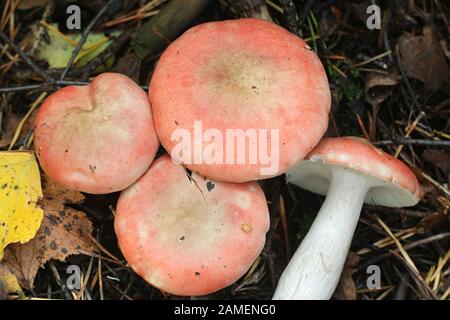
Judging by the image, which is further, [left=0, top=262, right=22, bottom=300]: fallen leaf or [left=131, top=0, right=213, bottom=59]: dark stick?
[left=131, top=0, right=213, bottom=59]: dark stick

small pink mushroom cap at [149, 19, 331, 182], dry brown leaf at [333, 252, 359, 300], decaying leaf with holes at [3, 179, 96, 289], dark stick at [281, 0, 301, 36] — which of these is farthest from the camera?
dark stick at [281, 0, 301, 36]

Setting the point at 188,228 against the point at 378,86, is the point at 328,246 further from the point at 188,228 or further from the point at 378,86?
the point at 378,86

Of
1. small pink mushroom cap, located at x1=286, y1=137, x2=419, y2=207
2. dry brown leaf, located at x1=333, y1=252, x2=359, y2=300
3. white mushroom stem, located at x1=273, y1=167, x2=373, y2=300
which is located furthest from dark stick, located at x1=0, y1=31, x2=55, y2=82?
dry brown leaf, located at x1=333, y1=252, x2=359, y2=300

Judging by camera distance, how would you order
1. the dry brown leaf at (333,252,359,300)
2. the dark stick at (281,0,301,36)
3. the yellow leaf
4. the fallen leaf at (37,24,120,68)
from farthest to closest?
the fallen leaf at (37,24,120,68) < the dark stick at (281,0,301,36) < the dry brown leaf at (333,252,359,300) < the yellow leaf

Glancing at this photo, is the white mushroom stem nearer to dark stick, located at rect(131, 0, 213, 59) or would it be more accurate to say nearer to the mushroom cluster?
the mushroom cluster

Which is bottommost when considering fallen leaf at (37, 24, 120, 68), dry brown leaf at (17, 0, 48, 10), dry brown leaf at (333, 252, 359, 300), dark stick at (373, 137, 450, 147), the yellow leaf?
dry brown leaf at (333, 252, 359, 300)

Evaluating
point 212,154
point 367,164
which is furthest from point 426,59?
point 212,154

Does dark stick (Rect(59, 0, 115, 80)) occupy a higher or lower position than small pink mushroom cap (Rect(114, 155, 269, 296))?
higher
